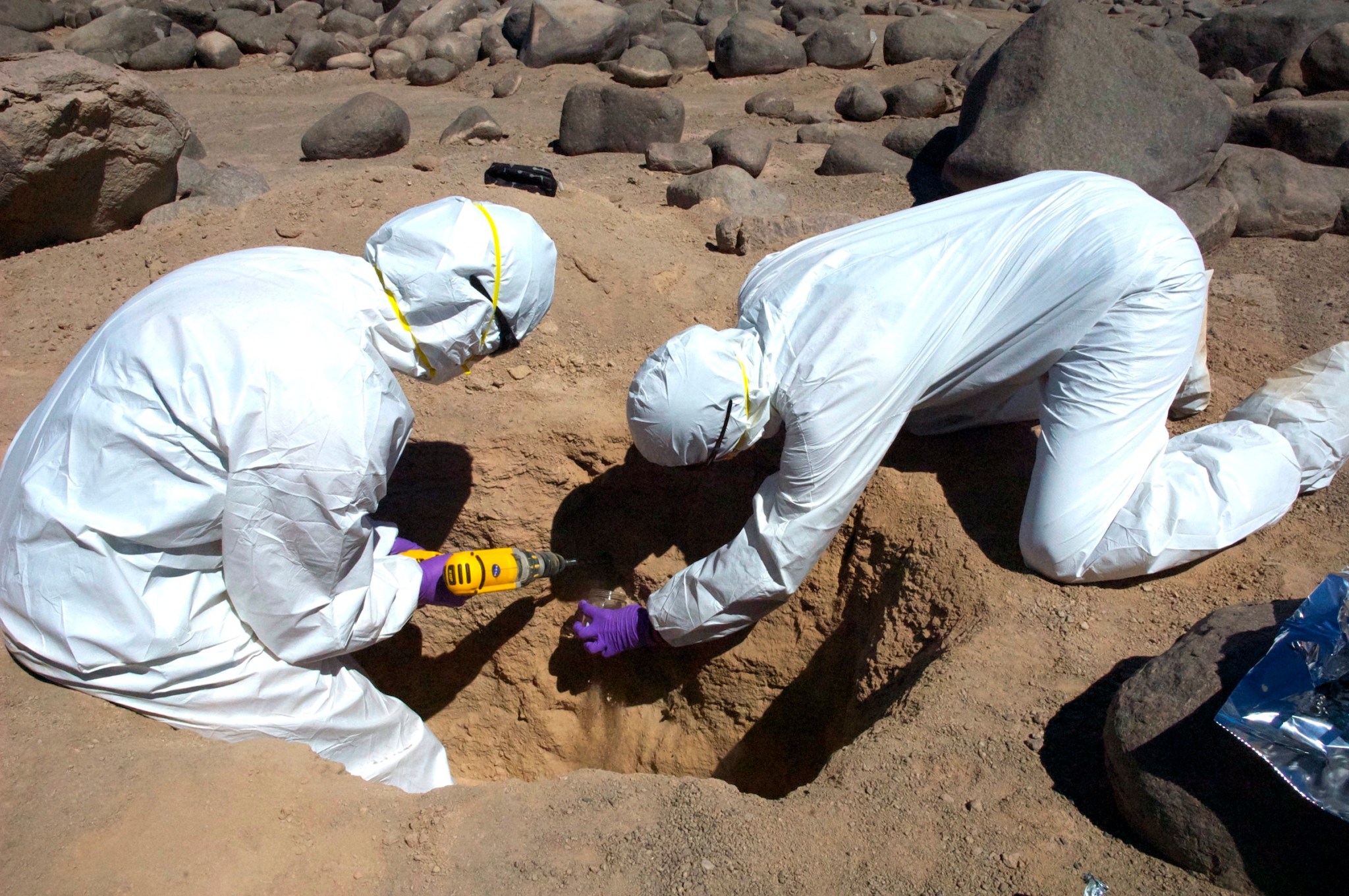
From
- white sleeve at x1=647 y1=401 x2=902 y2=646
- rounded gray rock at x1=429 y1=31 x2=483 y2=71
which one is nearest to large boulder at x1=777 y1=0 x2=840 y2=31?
rounded gray rock at x1=429 y1=31 x2=483 y2=71

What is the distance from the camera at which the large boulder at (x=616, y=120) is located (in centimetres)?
624

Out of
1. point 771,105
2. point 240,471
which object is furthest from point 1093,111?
point 240,471

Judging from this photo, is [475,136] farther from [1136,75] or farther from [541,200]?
[1136,75]

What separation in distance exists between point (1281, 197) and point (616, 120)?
3.89 metres

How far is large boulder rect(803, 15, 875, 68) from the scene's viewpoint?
26.8 feet

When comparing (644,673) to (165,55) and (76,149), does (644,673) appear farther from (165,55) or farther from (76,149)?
(165,55)

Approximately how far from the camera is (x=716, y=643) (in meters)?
3.04

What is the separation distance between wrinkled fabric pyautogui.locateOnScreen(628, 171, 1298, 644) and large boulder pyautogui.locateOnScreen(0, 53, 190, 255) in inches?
124

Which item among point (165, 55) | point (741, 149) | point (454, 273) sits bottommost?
point (165, 55)

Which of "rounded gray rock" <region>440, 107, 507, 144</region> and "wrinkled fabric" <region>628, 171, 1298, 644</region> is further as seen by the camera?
"rounded gray rock" <region>440, 107, 507, 144</region>

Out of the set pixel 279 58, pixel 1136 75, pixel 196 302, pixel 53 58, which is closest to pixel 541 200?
pixel 53 58

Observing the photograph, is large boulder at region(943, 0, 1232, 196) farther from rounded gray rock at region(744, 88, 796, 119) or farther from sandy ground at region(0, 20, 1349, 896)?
rounded gray rock at region(744, 88, 796, 119)

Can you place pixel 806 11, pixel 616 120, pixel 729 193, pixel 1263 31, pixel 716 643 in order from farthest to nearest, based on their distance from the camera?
pixel 806 11 < pixel 1263 31 < pixel 616 120 < pixel 729 193 < pixel 716 643

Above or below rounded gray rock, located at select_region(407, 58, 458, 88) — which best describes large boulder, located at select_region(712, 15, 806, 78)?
above
